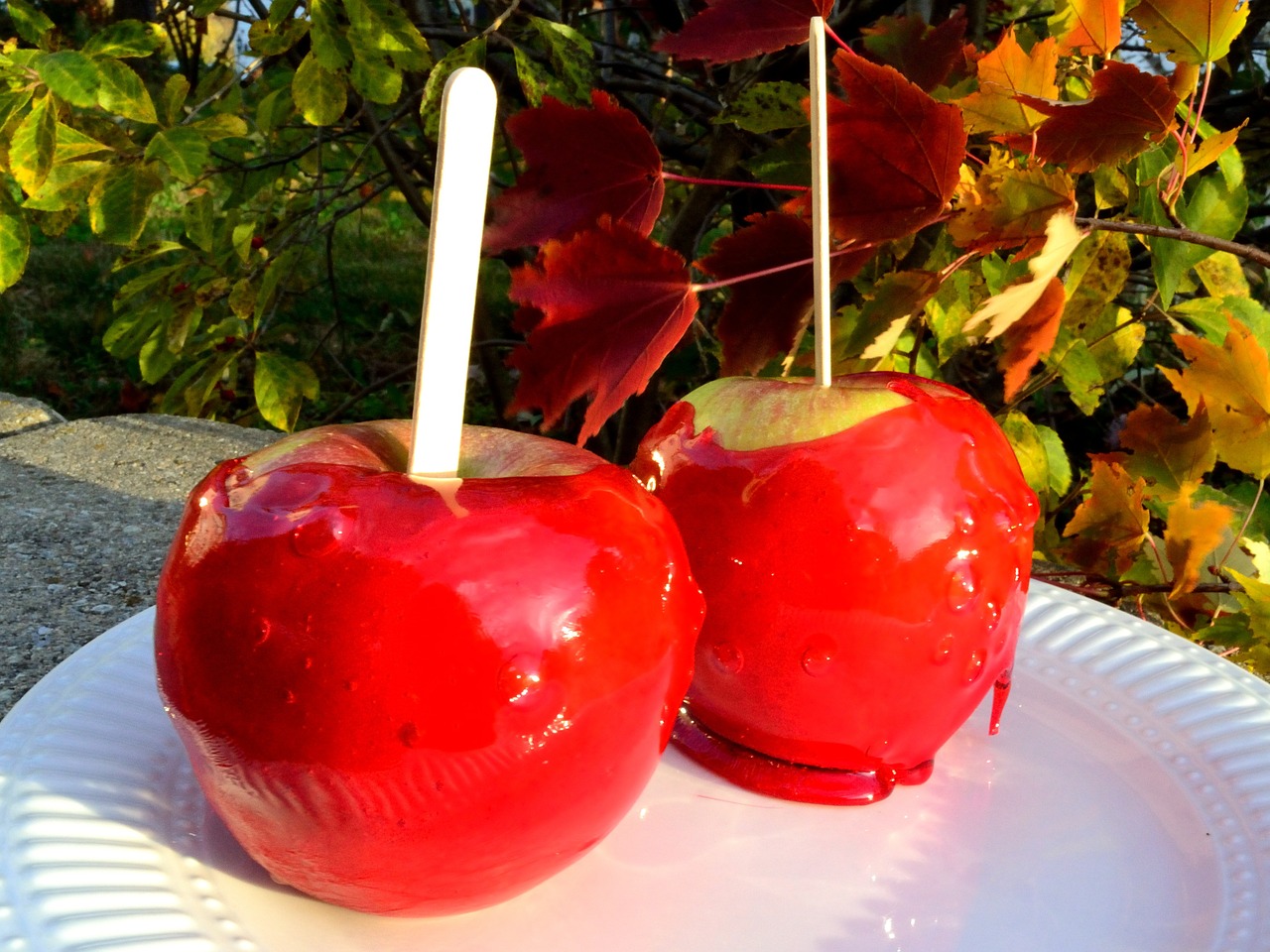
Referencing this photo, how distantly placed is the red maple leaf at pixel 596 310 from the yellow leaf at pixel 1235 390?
1.02 feet

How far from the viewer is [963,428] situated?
1.85 feet

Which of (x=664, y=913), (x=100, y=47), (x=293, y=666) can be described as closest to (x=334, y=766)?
(x=293, y=666)

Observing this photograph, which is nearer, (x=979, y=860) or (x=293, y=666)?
(x=293, y=666)

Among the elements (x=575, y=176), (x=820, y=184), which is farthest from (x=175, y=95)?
(x=820, y=184)

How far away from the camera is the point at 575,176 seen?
1.90 ft

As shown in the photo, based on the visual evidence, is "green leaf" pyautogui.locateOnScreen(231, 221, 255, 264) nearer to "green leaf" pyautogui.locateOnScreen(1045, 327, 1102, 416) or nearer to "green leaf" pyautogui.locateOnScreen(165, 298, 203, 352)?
"green leaf" pyautogui.locateOnScreen(165, 298, 203, 352)

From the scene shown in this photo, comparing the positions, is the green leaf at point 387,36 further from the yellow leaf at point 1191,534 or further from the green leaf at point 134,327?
the yellow leaf at point 1191,534

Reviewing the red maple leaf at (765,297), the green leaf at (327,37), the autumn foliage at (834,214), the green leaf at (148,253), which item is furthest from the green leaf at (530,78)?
the green leaf at (148,253)

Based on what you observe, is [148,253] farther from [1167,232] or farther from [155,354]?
[1167,232]

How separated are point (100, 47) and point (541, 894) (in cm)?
71

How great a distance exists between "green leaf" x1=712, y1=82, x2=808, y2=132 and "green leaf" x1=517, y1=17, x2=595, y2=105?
12cm

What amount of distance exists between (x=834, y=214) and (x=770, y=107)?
328 millimetres

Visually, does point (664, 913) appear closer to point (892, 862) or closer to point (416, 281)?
point (892, 862)

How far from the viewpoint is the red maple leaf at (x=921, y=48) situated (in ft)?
2.34
